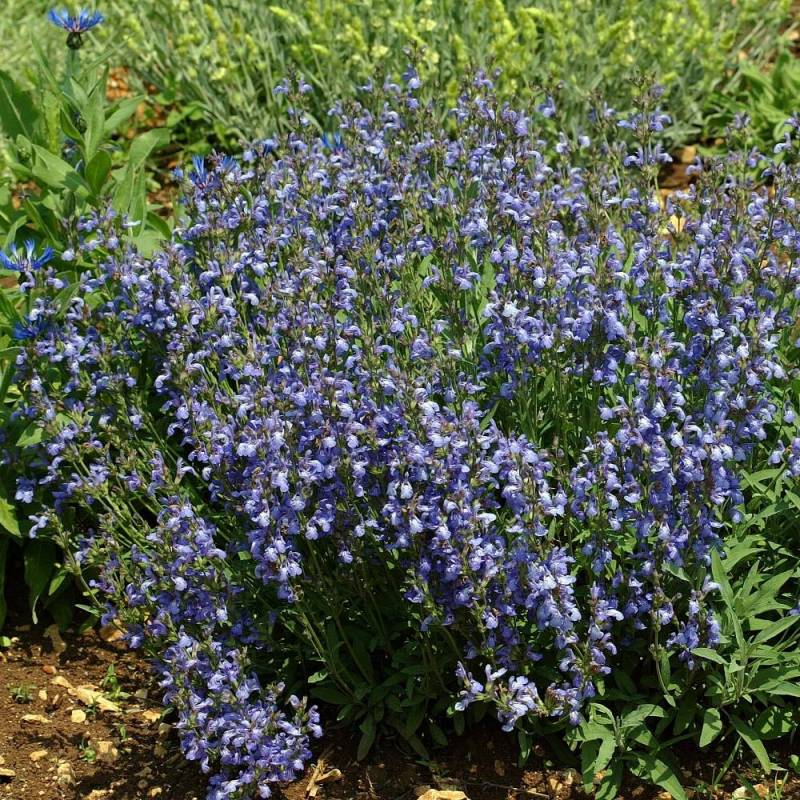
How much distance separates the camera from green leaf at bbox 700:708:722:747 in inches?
137

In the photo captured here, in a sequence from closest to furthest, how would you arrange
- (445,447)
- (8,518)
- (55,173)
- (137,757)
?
(445,447)
(137,757)
(8,518)
(55,173)

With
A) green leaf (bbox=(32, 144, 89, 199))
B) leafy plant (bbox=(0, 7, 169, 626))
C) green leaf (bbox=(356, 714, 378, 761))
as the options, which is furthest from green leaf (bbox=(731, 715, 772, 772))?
green leaf (bbox=(32, 144, 89, 199))

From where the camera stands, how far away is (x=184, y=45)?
23.7 ft

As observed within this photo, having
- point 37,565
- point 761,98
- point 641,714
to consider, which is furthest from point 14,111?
point 761,98

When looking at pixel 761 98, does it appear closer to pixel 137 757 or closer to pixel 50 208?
pixel 50 208

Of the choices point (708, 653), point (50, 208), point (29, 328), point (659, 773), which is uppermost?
point (50, 208)

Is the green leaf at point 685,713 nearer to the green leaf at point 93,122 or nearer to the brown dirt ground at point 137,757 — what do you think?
the brown dirt ground at point 137,757

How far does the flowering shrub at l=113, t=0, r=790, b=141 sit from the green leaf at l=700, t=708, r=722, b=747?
4.03 metres

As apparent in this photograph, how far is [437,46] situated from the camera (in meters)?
7.41

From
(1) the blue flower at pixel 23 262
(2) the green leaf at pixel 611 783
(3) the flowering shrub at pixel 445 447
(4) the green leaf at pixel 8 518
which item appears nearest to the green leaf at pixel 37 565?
(4) the green leaf at pixel 8 518

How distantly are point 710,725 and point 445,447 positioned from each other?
1.20 metres

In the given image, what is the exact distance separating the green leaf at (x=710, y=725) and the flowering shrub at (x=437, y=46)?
403 centimetres

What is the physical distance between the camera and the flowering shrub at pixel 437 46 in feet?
22.3

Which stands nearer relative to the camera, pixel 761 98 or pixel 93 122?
pixel 93 122
